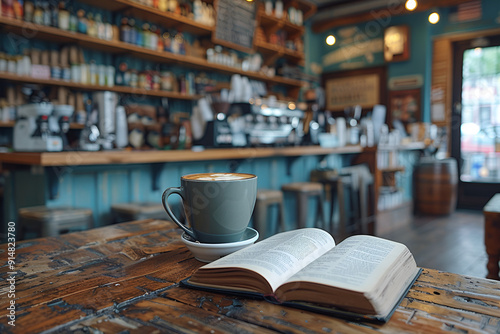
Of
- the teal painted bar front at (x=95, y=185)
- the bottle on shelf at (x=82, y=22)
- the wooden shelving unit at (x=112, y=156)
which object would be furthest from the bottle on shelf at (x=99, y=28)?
the wooden shelving unit at (x=112, y=156)

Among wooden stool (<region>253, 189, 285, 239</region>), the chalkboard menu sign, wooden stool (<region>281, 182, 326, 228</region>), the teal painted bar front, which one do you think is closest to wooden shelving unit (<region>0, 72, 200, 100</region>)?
the chalkboard menu sign

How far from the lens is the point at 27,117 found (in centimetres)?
237

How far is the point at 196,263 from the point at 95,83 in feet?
12.0

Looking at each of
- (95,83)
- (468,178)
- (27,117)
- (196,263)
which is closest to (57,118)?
(27,117)

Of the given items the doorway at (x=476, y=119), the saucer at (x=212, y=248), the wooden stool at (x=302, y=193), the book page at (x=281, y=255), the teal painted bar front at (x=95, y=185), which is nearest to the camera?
the book page at (x=281, y=255)

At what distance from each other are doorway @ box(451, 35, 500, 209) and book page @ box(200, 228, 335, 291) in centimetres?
592

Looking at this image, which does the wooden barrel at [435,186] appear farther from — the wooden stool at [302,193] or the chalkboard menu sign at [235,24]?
the chalkboard menu sign at [235,24]

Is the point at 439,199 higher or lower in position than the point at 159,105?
lower

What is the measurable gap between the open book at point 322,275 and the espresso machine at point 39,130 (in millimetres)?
2040

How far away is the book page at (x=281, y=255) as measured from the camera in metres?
0.56

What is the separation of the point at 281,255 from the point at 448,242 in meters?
3.69

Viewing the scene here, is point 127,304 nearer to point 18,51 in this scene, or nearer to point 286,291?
point 286,291

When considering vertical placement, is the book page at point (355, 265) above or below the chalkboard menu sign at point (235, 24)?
below

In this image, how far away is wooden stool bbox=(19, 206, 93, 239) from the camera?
2.02 metres
